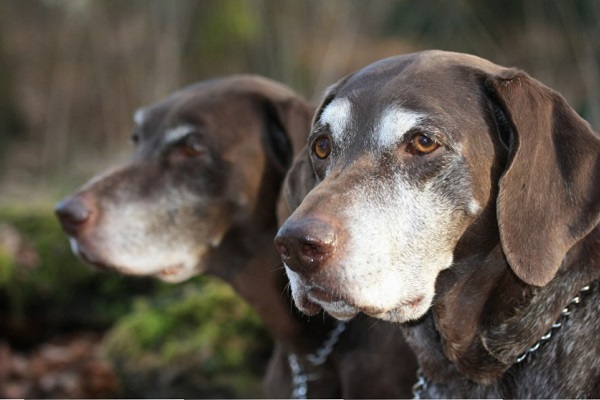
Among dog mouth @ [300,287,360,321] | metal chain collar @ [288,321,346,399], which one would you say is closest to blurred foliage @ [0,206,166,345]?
metal chain collar @ [288,321,346,399]

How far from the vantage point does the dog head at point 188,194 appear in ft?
16.3

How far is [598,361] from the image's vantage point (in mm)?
3441

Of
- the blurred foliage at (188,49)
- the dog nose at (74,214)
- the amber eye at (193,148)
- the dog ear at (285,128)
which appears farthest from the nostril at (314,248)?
the blurred foliage at (188,49)

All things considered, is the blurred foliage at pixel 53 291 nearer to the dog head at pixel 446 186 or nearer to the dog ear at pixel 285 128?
the dog ear at pixel 285 128

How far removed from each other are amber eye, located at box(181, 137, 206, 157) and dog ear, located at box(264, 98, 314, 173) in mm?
393

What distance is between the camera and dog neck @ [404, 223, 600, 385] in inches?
137

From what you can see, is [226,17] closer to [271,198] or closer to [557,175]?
[271,198]

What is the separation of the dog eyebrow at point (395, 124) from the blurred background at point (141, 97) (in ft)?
10.7

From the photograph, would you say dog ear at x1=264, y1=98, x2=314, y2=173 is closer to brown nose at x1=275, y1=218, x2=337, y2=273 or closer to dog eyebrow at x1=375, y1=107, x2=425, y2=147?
dog eyebrow at x1=375, y1=107, x2=425, y2=147

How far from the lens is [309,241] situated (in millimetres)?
3008

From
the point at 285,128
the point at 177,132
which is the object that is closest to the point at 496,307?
the point at 285,128

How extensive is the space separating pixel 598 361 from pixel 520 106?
3.53ft

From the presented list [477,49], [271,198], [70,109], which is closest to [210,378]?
[271,198]

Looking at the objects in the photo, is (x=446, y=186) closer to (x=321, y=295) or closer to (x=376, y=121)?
(x=376, y=121)
